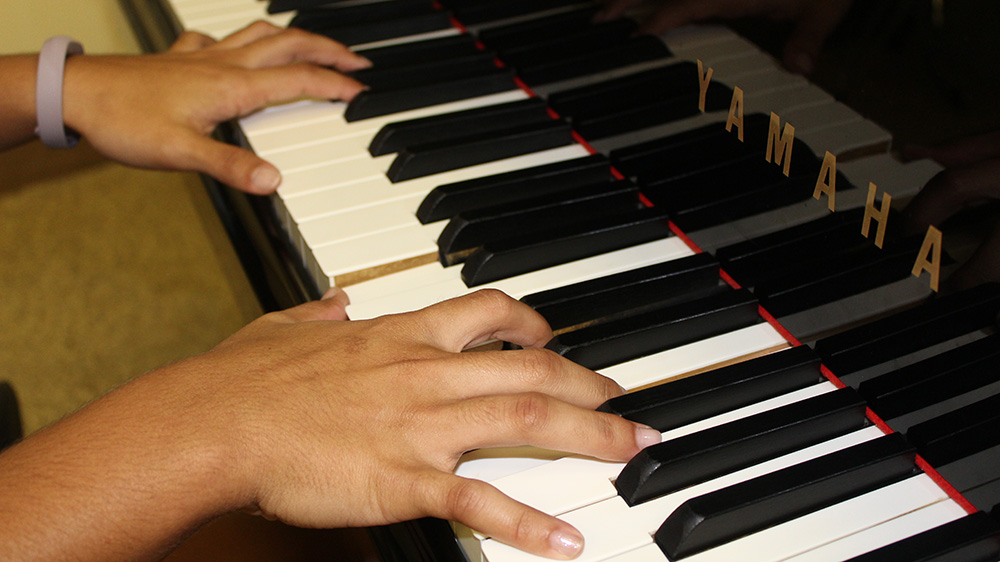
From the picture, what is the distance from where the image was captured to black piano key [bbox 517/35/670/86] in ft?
4.78

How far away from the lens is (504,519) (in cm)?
83

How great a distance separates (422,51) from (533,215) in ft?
1.88

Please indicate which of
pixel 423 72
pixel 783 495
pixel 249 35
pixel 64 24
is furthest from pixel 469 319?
pixel 64 24

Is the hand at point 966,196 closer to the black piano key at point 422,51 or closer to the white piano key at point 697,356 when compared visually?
the white piano key at point 697,356

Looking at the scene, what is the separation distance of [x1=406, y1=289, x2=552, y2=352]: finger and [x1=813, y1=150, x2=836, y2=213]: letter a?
354 millimetres

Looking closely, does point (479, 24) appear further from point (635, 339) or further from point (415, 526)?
point (415, 526)

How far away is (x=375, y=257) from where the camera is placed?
47.4 inches

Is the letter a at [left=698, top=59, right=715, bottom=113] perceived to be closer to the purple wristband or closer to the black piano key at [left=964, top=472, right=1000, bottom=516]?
the black piano key at [left=964, top=472, right=1000, bottom=516]

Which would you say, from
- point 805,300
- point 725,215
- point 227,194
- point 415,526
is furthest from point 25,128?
point 805,300

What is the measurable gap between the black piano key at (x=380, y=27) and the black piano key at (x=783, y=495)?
1.19 metres

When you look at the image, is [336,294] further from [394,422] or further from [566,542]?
[566,542]

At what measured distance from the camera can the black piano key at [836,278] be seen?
92 centimetres

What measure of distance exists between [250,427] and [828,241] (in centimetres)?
67

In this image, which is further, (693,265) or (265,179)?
(265,179)
